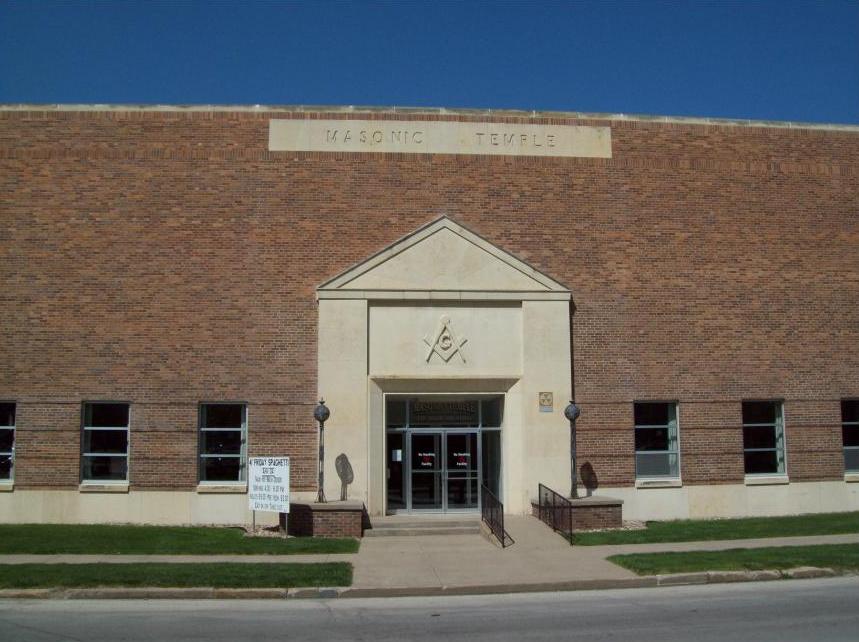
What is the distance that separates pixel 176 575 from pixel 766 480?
15335 mm

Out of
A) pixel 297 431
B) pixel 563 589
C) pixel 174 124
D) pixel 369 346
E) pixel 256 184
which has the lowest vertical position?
pixel 563 589

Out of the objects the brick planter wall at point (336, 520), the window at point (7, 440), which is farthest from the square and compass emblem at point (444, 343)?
the window at point (7, 440)

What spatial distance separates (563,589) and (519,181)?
38.5ft

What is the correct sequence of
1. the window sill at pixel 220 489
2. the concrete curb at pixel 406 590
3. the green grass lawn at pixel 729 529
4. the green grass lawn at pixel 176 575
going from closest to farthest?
the concrete curb at pixel 406 590
the green grass lawn at pixel 176 575
the green grass lawn at pixel 729 529
the window sill at pixel 220 489

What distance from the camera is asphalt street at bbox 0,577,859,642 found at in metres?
10.5

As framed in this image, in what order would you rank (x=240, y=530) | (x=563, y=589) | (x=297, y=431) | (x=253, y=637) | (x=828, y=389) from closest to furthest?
(x=253, y=637) < (x=563, y=589) < (x=240, y=530) < (x=297, y=431) < (x=828, y=389)

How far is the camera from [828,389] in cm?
2338

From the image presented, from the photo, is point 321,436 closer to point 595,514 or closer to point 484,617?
point 595,514

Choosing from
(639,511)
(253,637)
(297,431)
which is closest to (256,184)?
(297,431)

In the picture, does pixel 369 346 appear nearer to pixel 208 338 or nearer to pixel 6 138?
pixel 208 338

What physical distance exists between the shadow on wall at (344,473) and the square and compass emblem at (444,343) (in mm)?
3160

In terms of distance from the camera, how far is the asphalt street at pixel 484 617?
1047 cm

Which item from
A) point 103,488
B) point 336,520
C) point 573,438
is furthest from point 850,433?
point 103,488

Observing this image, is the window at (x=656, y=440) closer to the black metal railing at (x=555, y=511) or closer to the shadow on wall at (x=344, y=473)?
the black metal railing at (x=555, y=511)
